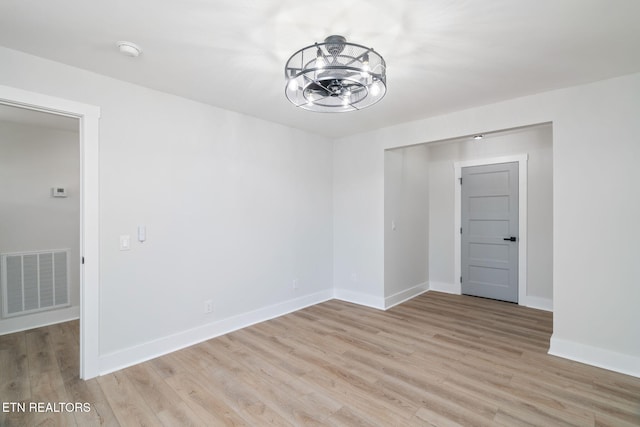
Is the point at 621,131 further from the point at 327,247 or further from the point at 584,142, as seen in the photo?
the point at 327,247

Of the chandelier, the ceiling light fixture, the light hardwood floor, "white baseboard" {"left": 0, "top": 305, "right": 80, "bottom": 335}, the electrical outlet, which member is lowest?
the light hardwood floor

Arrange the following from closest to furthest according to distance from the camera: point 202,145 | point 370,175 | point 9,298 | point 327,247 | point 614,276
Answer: point 614,276, point 202,145, point 9,298, point 370,175, point 327,247

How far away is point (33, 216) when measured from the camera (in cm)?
379

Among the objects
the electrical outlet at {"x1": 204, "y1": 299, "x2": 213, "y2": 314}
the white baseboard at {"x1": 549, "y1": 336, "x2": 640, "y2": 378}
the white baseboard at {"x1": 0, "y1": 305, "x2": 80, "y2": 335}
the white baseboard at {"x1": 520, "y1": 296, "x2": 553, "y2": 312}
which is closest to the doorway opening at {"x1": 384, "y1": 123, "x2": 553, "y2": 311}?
the white baseboard at {"x1": 520, "y1": 296, "x2": 553, "y2": 312}

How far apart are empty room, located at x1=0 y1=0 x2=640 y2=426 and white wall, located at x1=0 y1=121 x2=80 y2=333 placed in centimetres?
2

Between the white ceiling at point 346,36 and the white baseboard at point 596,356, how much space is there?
7.83 feet

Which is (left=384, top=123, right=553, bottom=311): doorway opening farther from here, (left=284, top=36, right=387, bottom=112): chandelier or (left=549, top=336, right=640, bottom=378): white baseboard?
(left=284, top=36, right=387, bottom=112): chandelier

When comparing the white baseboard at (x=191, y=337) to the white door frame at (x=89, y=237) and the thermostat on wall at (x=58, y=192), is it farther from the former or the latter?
the thermostat on wall at (x=58, y=192)

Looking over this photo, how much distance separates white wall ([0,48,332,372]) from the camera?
8.86 ft

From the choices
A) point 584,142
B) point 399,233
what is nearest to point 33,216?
point 399,233

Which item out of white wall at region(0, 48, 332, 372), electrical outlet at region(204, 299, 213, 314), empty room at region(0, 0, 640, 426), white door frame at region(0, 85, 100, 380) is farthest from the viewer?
electrical outlet at region(204, 299, 213, 314)

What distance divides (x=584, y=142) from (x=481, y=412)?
98.0 inches

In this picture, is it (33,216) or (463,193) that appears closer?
(33,216)

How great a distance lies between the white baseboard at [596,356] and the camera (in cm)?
262
